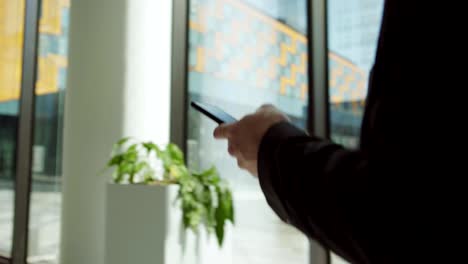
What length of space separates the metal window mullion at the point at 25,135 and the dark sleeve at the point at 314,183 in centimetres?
379

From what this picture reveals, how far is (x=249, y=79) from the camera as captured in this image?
2.85 metres

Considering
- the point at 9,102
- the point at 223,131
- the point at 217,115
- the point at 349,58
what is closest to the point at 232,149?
the point at 223,131

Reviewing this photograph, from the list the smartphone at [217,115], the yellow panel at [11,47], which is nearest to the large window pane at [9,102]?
the yellow panel at [11,47]

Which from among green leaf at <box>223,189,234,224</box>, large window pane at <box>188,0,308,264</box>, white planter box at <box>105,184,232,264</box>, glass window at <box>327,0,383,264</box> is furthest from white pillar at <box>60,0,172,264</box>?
glass window at <box>327,0,383,264</box>

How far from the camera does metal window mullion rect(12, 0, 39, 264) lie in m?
3.74

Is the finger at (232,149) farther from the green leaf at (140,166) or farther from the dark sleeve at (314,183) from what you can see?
the green leaf at (140,166)

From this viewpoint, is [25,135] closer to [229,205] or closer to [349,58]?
[229,205]

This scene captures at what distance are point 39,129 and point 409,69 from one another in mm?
3959

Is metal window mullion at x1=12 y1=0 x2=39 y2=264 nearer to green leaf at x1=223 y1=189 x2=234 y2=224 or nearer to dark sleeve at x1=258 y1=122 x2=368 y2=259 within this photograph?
green leaf at x1=223 y1=189 x2=234 y2=224

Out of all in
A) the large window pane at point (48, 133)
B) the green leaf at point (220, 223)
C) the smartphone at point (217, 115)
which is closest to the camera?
the smartphone at point (217, 115)

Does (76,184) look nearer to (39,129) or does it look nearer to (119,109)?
(119,109)

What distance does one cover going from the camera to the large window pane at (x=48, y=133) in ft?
12.2

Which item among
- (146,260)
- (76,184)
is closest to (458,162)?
(146,260)

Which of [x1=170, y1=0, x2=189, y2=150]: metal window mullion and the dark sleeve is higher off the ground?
[x1=170, y1=0, x2=189, y2=150]: metal window mullion
